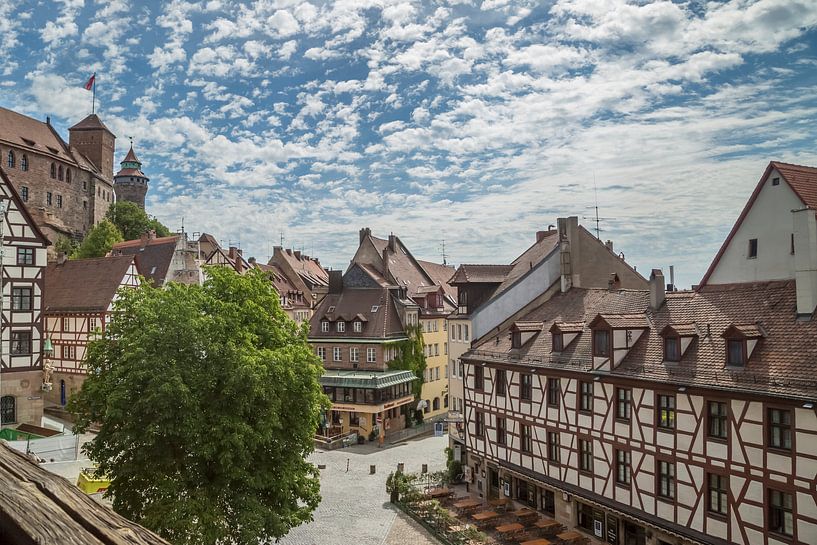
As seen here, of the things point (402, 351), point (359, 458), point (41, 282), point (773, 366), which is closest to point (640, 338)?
point (773, 366)

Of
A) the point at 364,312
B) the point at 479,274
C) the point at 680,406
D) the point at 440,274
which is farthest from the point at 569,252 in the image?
the point at 440,274

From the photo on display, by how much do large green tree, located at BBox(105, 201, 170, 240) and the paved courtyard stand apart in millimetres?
59661

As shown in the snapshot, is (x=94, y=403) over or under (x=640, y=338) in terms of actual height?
under

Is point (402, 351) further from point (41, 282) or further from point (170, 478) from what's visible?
point (170, 478)

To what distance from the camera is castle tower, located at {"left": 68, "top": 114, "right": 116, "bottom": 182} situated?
95.8 metres

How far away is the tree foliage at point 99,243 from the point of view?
236ft

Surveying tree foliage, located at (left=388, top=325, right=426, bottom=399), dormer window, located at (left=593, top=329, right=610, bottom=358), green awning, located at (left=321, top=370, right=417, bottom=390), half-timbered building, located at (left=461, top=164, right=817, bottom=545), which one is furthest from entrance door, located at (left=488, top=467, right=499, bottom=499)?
tree foliage, located at (left=388, top=325, right=426, bottom=399)

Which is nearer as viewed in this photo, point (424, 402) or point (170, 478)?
point (170, 478)

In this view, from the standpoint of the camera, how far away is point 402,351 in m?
50.1

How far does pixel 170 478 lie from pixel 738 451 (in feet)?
54.8

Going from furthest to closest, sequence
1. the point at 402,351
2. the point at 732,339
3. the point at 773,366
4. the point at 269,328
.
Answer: the point at 402,351 < the point at 269,328 < the point at 732,339 < the point at 773,366

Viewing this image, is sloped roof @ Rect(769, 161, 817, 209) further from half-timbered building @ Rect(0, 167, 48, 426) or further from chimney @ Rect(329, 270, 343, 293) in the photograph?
half-timbered building @ Rect(0, 167, 48, 426)

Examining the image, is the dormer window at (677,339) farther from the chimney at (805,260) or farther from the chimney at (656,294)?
the chimney at (656,294)

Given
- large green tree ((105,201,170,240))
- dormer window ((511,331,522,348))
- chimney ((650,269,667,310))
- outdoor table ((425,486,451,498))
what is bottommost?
outdoor table ((425,486,451,498))
